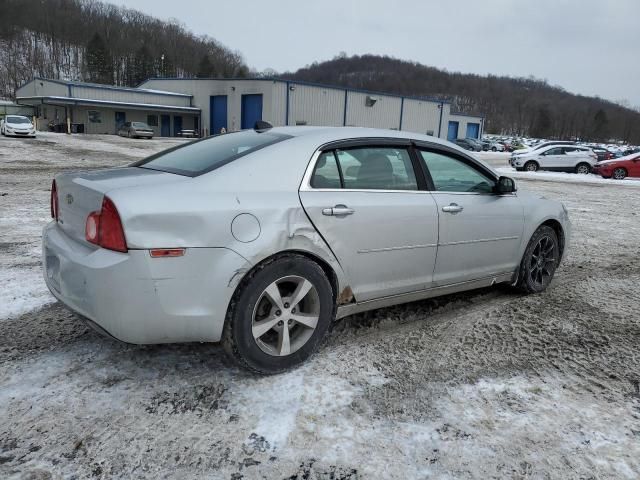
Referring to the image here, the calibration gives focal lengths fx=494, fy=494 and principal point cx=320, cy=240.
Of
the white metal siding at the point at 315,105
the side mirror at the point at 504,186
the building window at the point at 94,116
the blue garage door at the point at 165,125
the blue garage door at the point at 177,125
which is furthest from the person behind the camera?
the blue garage door at the point at 177,125

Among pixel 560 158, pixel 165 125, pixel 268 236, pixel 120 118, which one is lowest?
pixel 268 236

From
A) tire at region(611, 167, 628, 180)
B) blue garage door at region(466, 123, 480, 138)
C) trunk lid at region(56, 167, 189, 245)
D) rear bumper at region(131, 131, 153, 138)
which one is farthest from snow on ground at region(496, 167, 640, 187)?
blue garage door at region(466, 123, 480, 138)

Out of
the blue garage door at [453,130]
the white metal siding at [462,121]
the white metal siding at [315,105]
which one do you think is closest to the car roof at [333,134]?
the white metal siding at [315,105]

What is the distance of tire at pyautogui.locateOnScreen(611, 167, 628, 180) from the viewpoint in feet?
77.0

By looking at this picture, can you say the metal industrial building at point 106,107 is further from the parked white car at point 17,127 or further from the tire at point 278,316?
the tire at point 278,316

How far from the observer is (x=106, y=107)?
48438 millimetres

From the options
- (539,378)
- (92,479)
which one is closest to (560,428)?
(539,378)

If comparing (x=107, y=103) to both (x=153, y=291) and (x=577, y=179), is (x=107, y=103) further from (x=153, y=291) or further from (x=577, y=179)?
(x=153, y=291)

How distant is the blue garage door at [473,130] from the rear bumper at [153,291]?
6903cm

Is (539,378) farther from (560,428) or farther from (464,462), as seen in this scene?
(464,462)

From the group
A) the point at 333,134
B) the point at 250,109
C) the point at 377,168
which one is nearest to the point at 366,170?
the point at 377,168

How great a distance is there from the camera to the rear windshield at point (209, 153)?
3053 millimetres

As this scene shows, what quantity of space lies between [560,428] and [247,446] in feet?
5.31

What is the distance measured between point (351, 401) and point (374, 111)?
48.9 m
